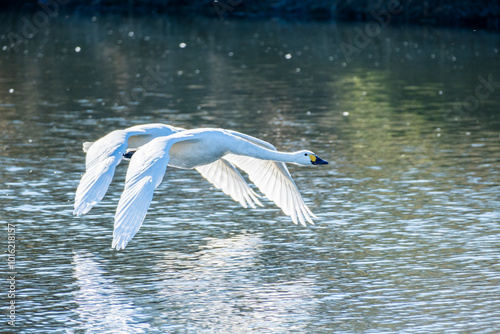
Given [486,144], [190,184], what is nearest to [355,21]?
[486,144]

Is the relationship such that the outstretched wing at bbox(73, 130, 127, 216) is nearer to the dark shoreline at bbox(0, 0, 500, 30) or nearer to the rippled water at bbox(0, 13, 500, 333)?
the rippled water at bbox(0, 13, 500, 333)

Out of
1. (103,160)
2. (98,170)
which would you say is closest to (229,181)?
(103,160)

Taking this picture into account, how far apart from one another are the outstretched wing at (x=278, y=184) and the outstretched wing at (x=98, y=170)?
1890 millimetres

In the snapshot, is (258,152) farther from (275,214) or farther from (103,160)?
(275,214)

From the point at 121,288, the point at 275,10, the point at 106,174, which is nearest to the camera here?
the point at 121,288

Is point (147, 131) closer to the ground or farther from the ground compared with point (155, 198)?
farther from the ground

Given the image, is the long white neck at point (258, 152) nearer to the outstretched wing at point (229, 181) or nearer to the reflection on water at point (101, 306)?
the outstretched wing at point (229, 181)

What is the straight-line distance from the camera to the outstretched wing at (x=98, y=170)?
13.3m

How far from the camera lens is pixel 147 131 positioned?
15359 mm

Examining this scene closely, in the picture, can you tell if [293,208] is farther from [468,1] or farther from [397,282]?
[468,1]

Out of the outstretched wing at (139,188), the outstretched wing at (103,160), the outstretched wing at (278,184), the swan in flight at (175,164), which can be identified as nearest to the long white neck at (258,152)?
the swan in flight at (175,164)

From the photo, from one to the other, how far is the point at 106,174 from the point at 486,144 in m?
12.0

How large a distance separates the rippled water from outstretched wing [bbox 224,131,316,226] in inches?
15.4

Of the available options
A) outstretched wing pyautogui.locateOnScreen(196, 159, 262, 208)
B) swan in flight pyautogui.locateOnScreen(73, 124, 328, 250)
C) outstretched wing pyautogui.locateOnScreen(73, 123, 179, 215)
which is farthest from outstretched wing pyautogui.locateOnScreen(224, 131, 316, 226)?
outstretched wing pyautogui.locateOnScreen(73, 123, 179, 215)
